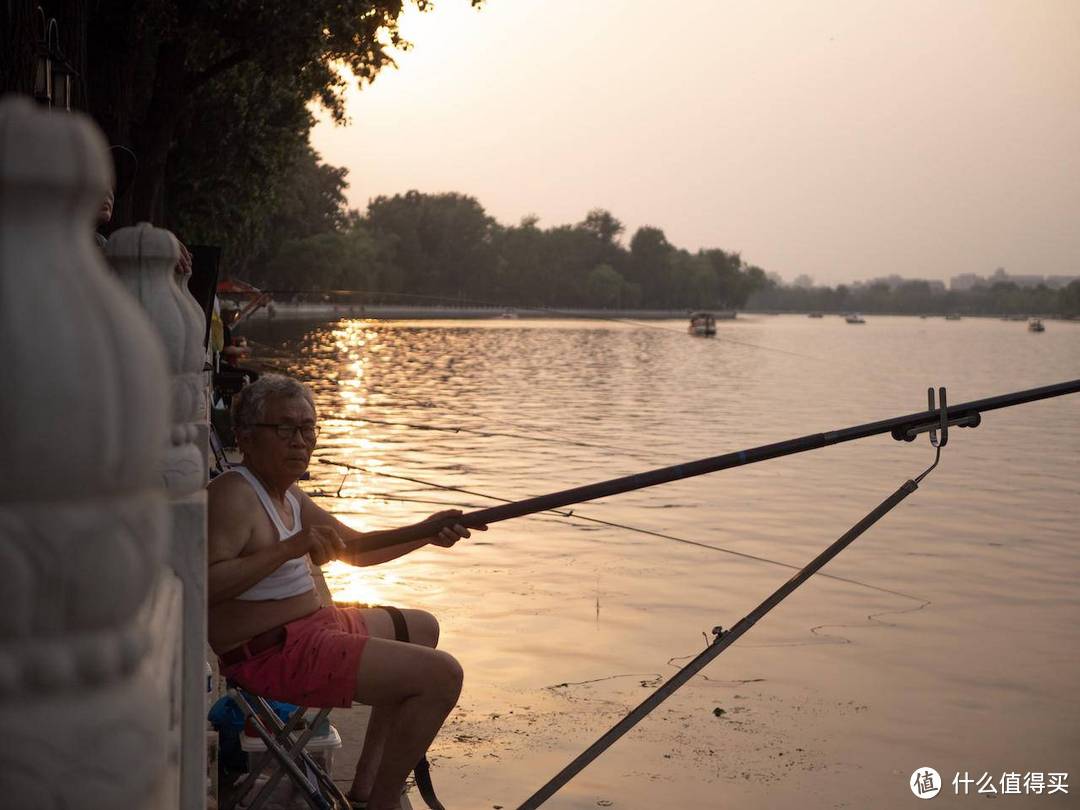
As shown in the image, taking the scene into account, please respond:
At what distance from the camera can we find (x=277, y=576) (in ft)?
12.6

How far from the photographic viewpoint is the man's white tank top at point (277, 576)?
3.78 m

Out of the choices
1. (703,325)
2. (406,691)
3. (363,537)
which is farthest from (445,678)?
(703,325)

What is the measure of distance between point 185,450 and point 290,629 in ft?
4.82

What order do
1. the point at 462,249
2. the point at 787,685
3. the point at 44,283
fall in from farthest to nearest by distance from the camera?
the point at 462,249, the point at 787,685, the point at 44,283

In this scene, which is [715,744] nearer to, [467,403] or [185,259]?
[185,259]

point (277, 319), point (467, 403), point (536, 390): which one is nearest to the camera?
point (467, 403)

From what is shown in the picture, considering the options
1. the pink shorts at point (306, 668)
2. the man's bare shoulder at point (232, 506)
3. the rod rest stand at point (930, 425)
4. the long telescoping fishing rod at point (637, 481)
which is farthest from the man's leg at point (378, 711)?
the rod rest stand at point (930, 425)

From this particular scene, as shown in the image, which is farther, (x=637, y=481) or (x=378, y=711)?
(x=378, y=711)

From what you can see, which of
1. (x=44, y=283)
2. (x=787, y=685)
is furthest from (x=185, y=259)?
(x=787, y=685)

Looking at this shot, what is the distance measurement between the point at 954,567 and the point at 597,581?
380 cm

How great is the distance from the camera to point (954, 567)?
12.5 m

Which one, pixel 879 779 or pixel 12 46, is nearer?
pixel 879 779

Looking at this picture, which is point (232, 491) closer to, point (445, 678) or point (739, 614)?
point (445, 678)

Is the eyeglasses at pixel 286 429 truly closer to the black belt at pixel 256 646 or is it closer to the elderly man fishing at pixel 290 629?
the elderly man fishing at pixel 290 629
